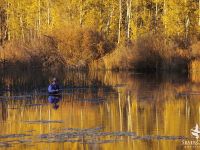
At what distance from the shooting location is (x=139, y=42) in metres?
42.7

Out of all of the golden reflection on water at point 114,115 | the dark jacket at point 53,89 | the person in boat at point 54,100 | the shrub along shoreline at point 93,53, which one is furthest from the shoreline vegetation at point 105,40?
the person in boat at point 54,100

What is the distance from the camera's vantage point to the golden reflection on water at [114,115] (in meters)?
16.5

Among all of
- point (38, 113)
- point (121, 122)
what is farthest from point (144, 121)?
point (38, 113)

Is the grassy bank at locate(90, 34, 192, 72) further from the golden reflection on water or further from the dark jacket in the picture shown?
the dark jacket

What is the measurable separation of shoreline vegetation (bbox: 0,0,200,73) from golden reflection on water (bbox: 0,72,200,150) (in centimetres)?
1093

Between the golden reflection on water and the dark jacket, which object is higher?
the dark jacket

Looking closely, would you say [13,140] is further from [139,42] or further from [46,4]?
[46,4]

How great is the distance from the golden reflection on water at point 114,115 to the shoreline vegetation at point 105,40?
1093cm

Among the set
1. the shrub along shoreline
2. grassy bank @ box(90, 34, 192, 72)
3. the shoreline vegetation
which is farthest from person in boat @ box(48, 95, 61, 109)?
grassy bank @ box(90, 34, 192, 72)

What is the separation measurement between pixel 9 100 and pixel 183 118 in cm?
831

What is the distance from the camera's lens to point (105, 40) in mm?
48969

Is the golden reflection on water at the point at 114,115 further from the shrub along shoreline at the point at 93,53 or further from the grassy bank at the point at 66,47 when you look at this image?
the grassy bank at the point at 66,47

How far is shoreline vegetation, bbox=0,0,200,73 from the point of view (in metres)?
41.7

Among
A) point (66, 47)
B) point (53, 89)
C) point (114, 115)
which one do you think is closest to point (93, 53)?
point (66, 47)
